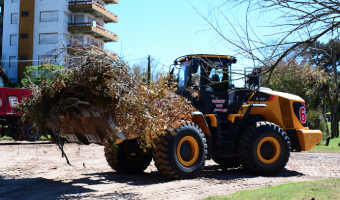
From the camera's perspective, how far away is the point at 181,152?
8.33 metres

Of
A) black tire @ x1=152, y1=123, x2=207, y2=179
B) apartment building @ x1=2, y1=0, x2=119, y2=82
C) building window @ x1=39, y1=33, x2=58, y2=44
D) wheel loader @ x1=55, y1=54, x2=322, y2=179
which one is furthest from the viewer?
building window @ x1=39, y1=33, x2=58, y2=44

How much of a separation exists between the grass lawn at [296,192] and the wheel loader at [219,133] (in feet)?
6.20

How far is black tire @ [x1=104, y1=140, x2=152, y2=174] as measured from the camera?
31.3 feet

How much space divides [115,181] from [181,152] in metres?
1.70

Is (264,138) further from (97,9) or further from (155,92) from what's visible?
(97,9)

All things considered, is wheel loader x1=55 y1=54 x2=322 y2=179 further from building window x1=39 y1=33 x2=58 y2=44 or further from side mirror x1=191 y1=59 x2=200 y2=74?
building window x1=39 y1=33 x2=58 y2=44

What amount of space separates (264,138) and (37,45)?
123 ft

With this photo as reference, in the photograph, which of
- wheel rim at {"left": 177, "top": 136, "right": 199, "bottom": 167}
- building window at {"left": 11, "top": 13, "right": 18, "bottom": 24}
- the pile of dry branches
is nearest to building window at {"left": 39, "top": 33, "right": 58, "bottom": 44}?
building window at {"left": 11, "top": 13, "right": 18, "bottom": 24}

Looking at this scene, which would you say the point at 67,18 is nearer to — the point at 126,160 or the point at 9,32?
the point at 9,32

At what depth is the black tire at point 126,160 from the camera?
9555 millimetres

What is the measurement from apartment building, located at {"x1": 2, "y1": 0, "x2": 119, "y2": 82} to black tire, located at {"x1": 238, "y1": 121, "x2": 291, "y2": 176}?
34610 mm

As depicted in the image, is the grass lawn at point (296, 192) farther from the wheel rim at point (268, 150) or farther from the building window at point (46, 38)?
the building window at point (46, 38)

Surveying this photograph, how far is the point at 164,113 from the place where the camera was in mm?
7504

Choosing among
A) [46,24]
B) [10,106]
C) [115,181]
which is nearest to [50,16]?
[46,24]
